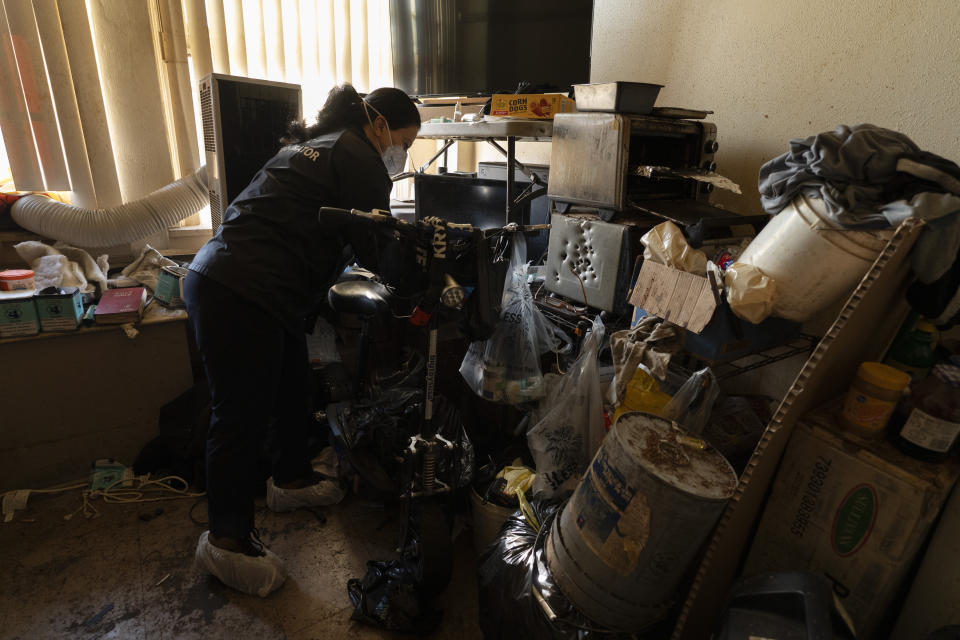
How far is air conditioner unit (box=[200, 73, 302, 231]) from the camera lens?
1865 millimetres

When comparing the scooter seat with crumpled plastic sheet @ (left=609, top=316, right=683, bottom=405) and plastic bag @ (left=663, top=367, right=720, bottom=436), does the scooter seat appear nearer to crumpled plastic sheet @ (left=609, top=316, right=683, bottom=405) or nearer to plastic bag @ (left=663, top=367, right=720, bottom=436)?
crumpled plastic sheet @ (left=609, top=316, right=683, bottom=405)

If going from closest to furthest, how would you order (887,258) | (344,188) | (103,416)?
(887,258) < (344,188) < (103,416)

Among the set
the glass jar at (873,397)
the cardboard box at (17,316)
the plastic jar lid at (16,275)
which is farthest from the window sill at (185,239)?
the glass jar at (873,397)

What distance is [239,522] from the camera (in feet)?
4.76

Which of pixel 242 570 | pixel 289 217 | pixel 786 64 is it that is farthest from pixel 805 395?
pixel 242 570

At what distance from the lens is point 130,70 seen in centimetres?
214

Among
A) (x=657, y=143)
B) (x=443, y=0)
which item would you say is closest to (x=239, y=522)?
(x=657, y=143)

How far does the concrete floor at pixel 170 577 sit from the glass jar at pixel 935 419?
1.13 meters

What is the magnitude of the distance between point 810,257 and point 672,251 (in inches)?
10.4

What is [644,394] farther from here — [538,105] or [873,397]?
[538,105]

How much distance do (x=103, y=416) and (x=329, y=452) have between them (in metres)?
0.88

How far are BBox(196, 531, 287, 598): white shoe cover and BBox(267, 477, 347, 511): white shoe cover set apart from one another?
31 cm

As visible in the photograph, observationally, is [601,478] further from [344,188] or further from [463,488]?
[344,188]

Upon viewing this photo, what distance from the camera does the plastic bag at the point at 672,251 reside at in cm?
110
